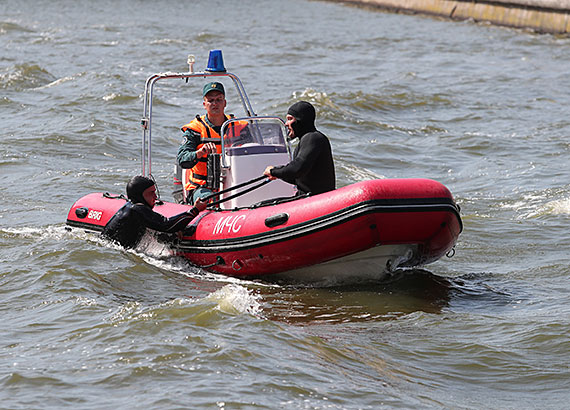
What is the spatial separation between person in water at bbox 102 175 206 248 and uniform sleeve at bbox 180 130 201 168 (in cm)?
28

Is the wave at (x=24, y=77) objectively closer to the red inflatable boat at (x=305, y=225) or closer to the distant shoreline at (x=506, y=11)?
the red inflatable boat at (x=305, y=225)

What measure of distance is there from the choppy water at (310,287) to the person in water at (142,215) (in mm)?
269

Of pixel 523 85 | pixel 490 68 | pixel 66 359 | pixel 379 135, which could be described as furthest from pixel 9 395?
pixel 490 68

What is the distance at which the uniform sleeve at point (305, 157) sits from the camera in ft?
20.5

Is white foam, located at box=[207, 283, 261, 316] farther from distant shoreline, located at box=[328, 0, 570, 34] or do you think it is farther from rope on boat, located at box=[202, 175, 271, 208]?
distant shoreline, located at box=[328, 0, 570, 34]

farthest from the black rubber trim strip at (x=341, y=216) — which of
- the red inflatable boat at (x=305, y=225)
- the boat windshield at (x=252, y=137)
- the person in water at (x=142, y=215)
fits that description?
the boat windshield at (x=252, y=137)

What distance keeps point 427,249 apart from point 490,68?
569 inches

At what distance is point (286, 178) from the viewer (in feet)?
20.9

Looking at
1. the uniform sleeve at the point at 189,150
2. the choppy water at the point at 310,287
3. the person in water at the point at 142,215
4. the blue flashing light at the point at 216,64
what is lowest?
the choppy water at the point at 310,287

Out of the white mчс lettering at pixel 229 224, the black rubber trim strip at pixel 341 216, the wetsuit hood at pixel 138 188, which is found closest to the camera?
the black rubber trim strip at pixel 341 216

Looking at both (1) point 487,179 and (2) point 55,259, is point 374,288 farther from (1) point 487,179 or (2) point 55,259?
(1) point 487,179

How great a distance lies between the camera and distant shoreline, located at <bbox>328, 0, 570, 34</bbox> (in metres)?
24.9

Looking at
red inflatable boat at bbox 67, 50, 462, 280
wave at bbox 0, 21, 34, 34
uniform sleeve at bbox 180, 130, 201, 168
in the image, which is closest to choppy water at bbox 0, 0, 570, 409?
red inflatable boat at bbox 67, 50, 462, 280

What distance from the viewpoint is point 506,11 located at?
90.3ft
